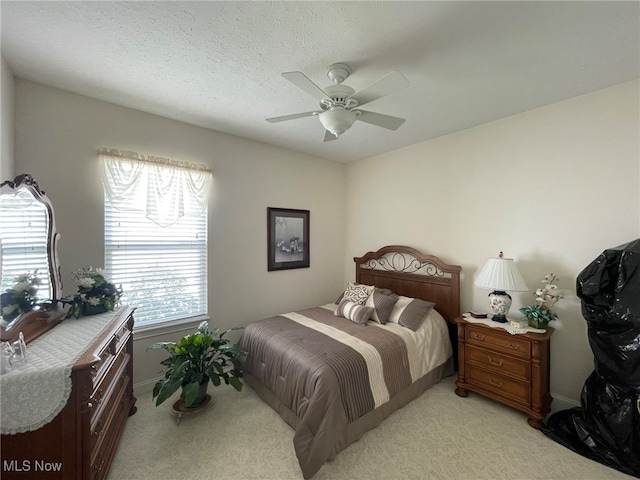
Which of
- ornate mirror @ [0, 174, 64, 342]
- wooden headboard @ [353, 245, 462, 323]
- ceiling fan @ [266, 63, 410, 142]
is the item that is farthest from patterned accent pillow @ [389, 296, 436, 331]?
ornate mirror @ [0, 174, 64, 342]

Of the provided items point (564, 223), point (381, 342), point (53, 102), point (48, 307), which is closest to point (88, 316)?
point (48, 307)

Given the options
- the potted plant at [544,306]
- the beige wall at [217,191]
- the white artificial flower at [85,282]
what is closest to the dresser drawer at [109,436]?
the beige wall at [217,191]

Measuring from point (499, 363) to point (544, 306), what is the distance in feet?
2.20

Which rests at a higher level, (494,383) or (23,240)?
(23,240)

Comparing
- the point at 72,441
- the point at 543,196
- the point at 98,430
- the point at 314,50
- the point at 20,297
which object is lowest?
the point at 98,430

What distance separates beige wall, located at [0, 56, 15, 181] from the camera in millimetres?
1831

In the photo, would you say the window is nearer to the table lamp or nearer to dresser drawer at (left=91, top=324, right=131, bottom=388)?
dresser drawer at (left=91, top=324, right=131, bottom=388)

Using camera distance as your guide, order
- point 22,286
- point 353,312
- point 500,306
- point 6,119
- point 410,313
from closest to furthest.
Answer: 1. point 22,286
2. point 6,119
3. point 500,306
4. point 410,313
5. point 353,312

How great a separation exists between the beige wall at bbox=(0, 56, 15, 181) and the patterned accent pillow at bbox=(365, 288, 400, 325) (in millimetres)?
3317

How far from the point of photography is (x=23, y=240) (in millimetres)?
1756

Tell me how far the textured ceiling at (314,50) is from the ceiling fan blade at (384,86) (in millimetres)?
282

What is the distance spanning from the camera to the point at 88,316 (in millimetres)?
1967

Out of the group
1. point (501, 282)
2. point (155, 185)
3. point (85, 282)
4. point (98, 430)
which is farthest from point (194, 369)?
point (501, 282)

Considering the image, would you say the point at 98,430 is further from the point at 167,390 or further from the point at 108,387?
the point at 167,390
